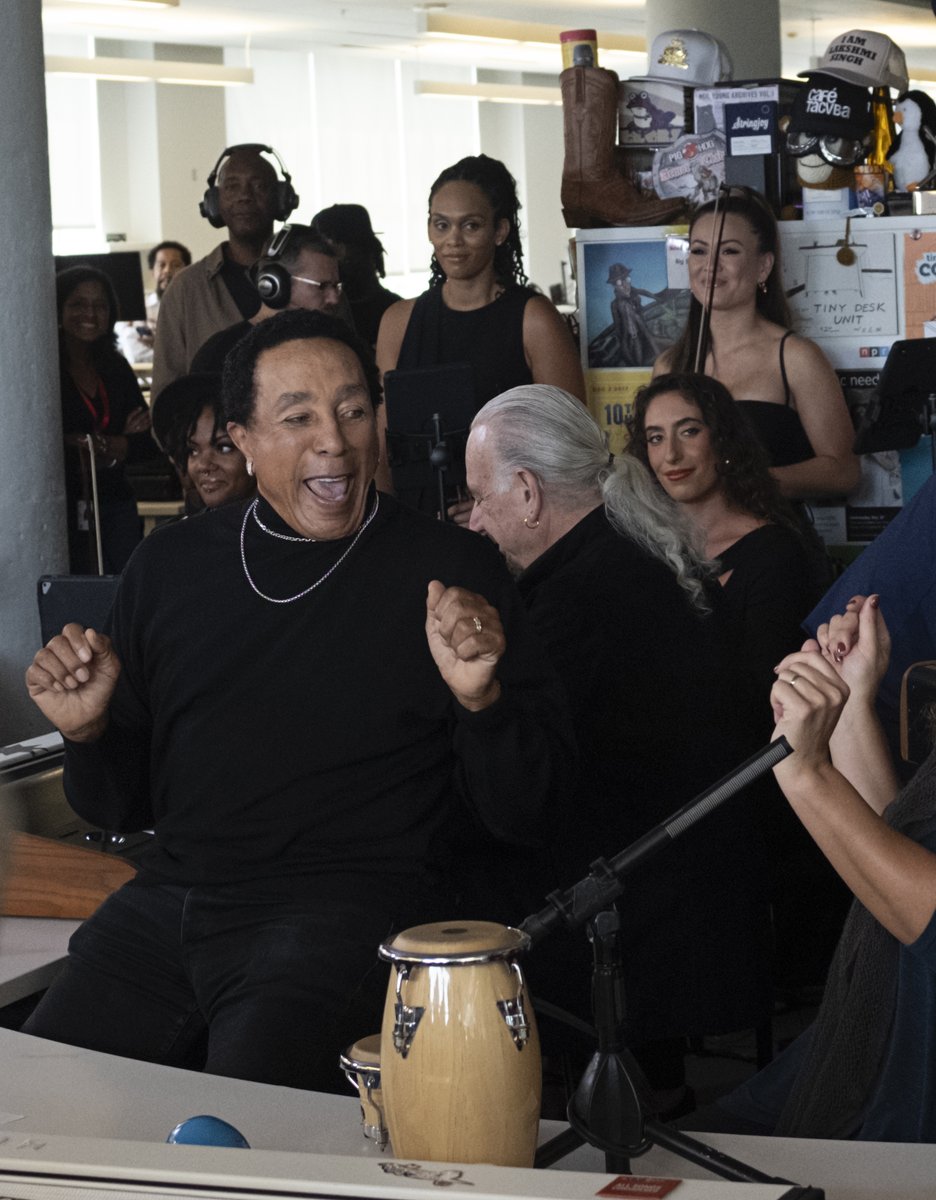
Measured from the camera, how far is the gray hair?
8.16ft

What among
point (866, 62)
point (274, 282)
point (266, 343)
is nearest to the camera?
point (266, 343)

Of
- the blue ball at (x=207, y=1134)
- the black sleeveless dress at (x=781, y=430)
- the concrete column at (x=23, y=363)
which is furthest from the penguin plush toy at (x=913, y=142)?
the blue ball at (x=207, y=1134)

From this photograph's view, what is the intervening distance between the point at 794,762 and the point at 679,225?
2.81 meters

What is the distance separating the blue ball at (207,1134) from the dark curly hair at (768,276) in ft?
9.48

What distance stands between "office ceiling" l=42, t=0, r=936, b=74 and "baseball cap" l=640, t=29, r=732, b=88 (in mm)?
6927

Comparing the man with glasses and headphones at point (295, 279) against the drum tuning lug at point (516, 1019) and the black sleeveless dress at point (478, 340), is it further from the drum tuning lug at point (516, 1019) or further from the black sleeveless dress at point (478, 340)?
the drum tuning lug at point (516, 1019)

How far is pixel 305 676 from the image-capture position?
204 cm

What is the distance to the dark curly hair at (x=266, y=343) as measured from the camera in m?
2.15

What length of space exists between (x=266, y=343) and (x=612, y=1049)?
1.22 meters

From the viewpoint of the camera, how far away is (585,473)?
8.42 feet

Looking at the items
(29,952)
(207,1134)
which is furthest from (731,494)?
(207,1134)

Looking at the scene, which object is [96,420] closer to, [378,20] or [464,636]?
[464,636]

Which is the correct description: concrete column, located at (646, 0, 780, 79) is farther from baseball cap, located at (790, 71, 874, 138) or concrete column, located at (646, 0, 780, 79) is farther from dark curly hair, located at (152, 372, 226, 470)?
dark curly hair, located at (152, 372, 226, 470)

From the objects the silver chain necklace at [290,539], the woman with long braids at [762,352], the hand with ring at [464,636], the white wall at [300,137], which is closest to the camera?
the hand with ring at [464,636]
